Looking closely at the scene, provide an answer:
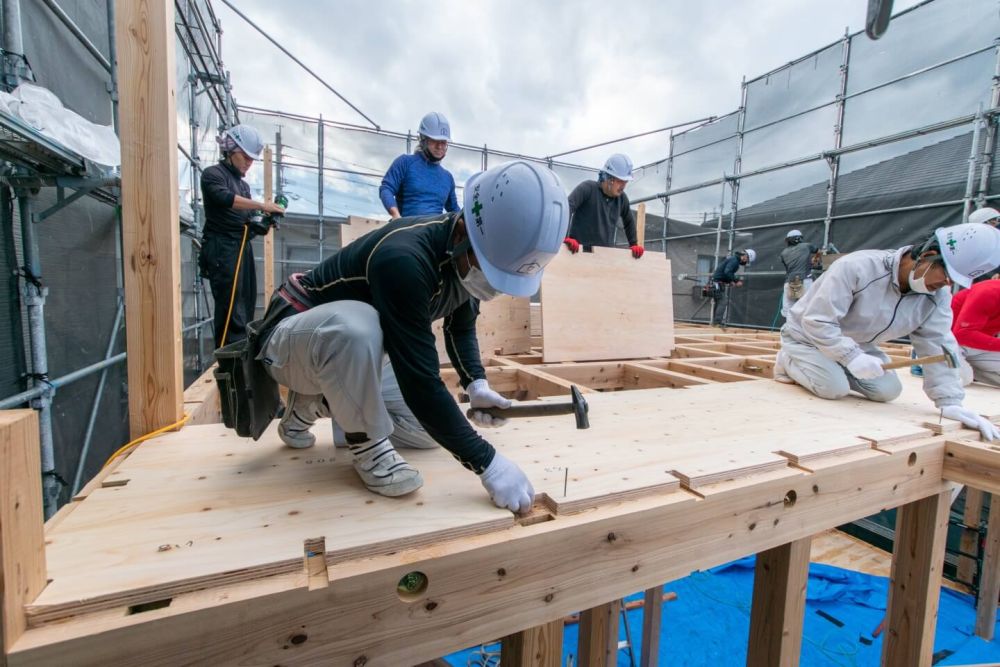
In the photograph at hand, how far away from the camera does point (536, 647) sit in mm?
1264

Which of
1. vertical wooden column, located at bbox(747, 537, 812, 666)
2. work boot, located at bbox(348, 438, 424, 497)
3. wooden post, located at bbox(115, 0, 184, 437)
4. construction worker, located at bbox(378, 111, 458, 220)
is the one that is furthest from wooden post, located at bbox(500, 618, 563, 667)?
construction worker, located at bbox(378, 111, 458, 220)

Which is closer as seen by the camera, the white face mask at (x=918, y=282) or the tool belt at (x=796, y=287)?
the white face mask at (x=918, y=282)

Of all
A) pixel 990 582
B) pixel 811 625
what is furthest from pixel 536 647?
pixel 990 582

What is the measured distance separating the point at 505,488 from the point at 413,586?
0.29 metres

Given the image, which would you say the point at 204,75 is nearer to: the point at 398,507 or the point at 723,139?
the point at 398,507

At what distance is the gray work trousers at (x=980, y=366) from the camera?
309 cm

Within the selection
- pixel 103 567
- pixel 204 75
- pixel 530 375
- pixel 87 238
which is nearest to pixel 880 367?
pixel 530 375

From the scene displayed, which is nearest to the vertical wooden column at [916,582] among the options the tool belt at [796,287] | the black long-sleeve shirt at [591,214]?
the black long-sleeve shirt at [591,214]

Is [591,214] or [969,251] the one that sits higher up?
[591,214]

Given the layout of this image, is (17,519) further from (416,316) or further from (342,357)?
(416,316)

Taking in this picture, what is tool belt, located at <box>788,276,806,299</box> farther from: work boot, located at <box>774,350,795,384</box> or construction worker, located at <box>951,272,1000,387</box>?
work boot, located at <box>774,350,795,384</box>

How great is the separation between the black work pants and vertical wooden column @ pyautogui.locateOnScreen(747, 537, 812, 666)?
123 inches

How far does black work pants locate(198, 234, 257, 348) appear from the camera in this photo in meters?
3.01

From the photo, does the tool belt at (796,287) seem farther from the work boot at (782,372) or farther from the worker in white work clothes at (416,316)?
the worker in white work clothes at (416,316)
